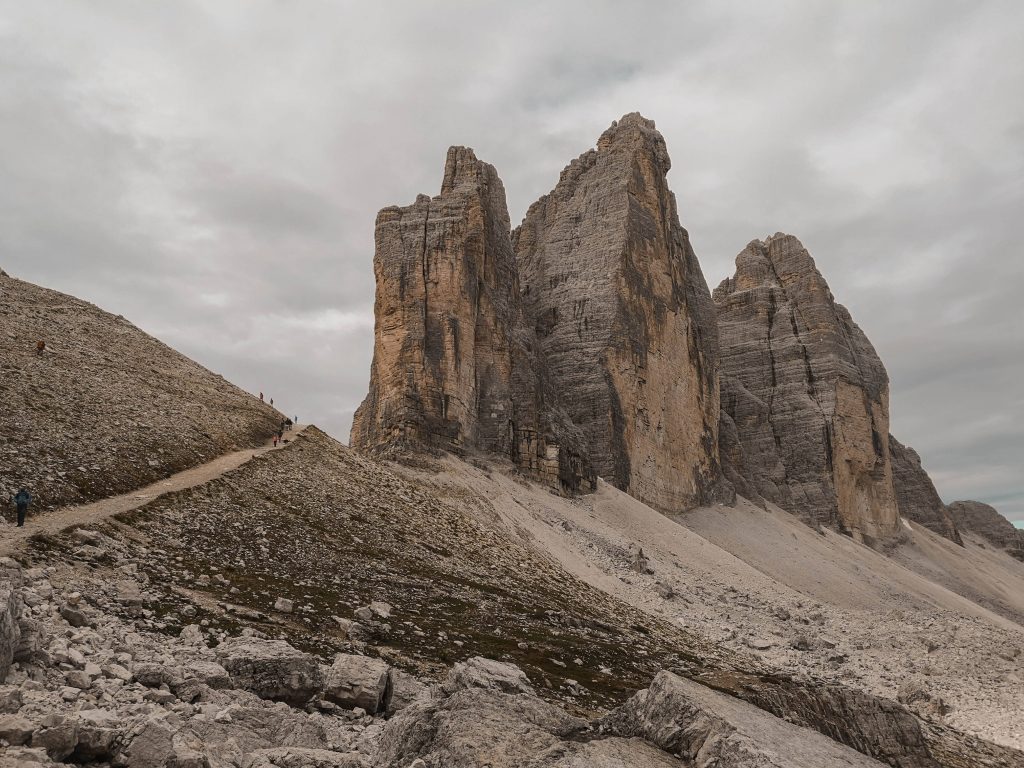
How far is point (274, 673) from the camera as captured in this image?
37.3 feet

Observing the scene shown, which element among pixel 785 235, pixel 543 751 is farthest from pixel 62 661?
pixel 785 235

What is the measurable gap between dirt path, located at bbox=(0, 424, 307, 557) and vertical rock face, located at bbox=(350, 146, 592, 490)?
20.4 m

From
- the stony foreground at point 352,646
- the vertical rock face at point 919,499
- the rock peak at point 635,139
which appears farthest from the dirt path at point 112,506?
the vertical rock face at point 919,499

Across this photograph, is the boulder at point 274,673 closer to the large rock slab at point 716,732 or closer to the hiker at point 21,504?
the large rock slab at point 716,732

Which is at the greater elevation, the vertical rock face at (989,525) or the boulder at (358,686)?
the vertical rock face at (989,525)

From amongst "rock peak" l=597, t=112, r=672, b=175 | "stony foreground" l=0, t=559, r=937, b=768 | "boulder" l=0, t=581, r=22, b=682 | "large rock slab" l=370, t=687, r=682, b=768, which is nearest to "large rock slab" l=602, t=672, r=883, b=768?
"stony foreground" l=0, t=559, r=937, b=768

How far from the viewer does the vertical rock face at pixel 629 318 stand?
6819cm

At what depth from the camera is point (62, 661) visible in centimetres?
997

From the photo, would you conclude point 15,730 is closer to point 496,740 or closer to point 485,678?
point 496,740

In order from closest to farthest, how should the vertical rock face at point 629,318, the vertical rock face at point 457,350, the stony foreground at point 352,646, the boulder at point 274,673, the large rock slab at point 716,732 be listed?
the large rock slab at point 716,732 → the stony foreground at point 352,646 → the boulder at point 274,673 → the vertical rock face at point 457,350 → the vertical rock face at point 629,318

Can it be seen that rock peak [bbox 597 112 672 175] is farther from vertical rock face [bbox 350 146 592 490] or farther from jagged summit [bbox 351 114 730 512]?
vertical rock face [bbox 350 146 592 490]

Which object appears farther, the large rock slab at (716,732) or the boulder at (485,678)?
the boulder at (485,678)

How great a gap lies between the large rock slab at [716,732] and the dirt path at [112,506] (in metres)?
13.0

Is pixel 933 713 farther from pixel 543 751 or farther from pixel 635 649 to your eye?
pixel 543 751
